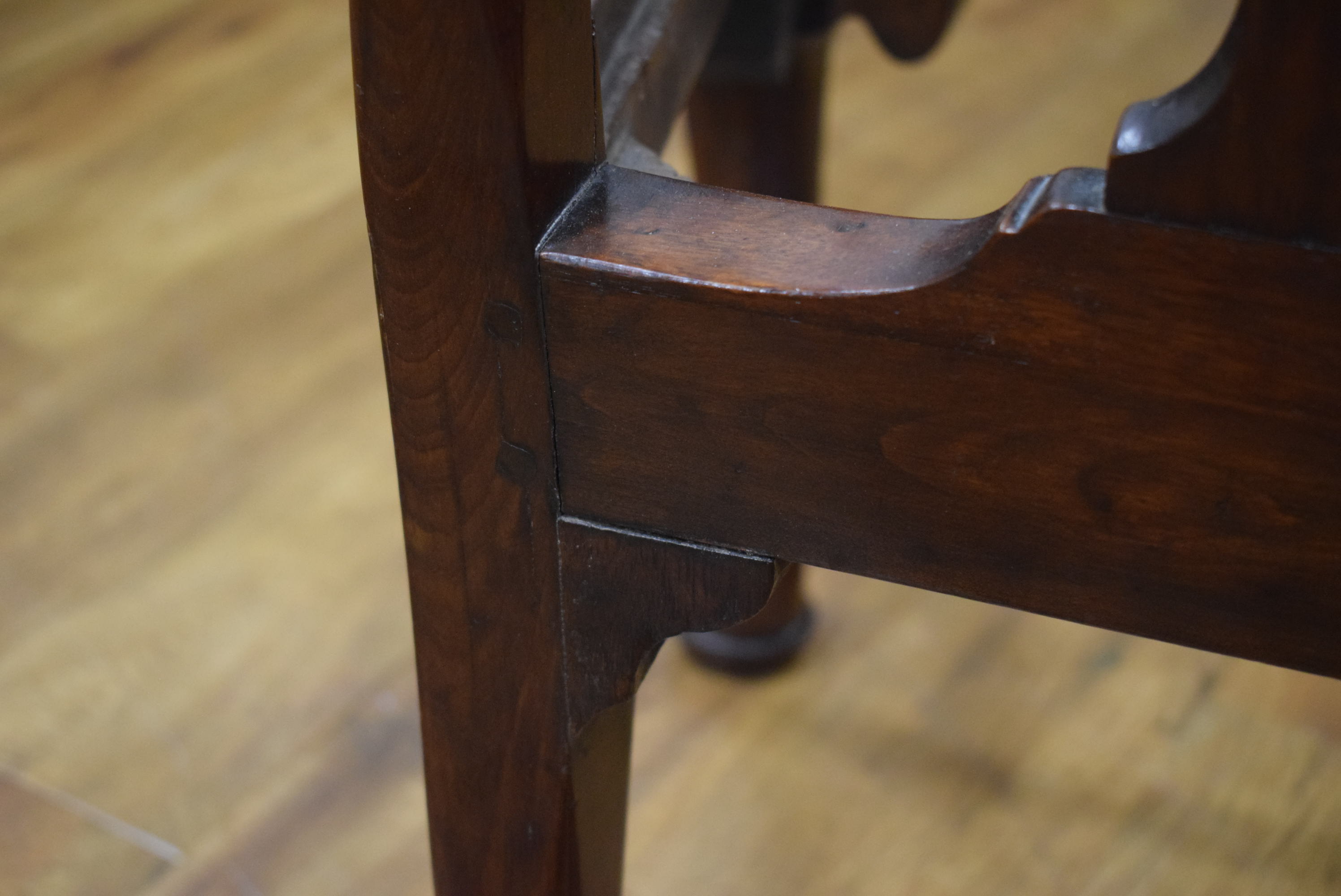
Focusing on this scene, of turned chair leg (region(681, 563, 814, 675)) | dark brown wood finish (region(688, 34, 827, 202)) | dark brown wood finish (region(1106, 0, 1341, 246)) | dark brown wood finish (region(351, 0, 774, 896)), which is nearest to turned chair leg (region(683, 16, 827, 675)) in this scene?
dark brown wood finish (region(688, 34, 827, 202))

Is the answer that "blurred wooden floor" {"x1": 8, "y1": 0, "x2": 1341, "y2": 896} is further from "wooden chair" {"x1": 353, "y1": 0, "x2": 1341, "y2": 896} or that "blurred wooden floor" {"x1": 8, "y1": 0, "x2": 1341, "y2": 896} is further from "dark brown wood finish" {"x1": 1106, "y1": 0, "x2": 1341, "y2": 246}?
"dark brown wood finish" {"x1": 1106, "y1": 0, "x2": 1341, "y2": 246}

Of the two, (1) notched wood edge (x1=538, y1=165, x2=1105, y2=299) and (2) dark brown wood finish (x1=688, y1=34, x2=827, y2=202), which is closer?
(1) notched wood edge (x1=538, y1=165, x2=1105, y2=299)

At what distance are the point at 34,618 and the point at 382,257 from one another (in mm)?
539

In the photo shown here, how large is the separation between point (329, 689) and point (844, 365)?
0.51m

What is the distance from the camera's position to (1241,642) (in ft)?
1.01

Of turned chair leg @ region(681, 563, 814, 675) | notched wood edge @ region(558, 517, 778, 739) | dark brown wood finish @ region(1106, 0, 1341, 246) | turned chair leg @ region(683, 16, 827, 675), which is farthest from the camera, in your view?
turned chair leg @ region(681, 563, 814, 675)

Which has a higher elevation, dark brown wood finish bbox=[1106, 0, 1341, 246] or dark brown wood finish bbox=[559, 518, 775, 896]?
dark brown wood finish bbox=[1106, 0, 1341, 246]

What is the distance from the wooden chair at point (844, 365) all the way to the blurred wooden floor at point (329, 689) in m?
0.34

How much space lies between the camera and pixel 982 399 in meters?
0.30

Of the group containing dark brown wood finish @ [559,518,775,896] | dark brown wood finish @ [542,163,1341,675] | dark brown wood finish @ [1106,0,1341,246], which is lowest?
dark brown wood finish @ [559,518,775,896]

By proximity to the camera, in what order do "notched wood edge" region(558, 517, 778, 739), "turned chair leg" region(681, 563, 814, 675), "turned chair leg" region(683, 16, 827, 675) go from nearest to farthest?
"notched wood edge" region(558, 517, 778, 739), "turned chair leg" region(683, 16, 827, 675), "turned chair leg" region(681, 563, 814, 675)

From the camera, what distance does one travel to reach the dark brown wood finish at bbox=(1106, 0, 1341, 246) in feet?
0.78

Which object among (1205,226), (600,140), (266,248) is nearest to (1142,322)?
(1205,226)

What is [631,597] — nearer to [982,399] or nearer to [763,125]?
[982,399]
